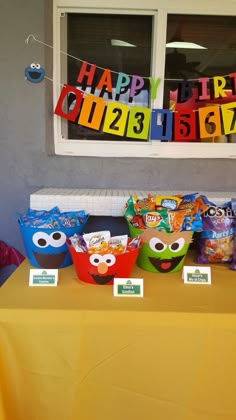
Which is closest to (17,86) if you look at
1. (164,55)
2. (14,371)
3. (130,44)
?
(130,44)

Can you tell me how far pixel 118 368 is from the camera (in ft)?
2.81

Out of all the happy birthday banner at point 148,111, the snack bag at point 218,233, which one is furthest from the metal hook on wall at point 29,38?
the snack bag at point 218,233

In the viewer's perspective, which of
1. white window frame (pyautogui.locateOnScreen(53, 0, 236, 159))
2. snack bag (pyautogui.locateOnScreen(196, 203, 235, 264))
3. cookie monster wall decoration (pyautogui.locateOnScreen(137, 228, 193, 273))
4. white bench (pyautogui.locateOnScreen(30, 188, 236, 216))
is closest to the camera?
cookie monster wall decoration (pyautogui.locateOnScreen(137, 228, 193, 273))

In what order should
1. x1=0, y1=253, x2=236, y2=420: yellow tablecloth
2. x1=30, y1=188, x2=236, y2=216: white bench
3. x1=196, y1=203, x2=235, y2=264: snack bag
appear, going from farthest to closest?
x1=30, y1=188, x2=236, y2=216: white bench, x1=196, y1=203, x2=235, y2=264: snack bag, x1=0, y1=253, x2=236, y2=420: yellow tablecloth

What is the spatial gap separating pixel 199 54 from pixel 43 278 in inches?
55.0

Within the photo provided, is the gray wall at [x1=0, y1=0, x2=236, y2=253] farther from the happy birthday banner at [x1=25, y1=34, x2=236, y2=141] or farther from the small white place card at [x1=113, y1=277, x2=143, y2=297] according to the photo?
the small white place card at [x1=113, y1=277, x2=143, y2=297]

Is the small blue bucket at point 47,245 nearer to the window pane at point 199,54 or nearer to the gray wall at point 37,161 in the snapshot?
the gray wall at point 37,161

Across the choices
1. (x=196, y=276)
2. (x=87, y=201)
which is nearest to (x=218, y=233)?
(x=196, y=276)

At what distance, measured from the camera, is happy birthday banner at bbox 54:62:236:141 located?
160cm

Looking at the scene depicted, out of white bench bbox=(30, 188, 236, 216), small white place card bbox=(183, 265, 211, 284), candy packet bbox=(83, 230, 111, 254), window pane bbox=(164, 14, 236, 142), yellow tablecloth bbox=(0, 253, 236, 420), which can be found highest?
window pane bbox=(164, 14, 236, 142)

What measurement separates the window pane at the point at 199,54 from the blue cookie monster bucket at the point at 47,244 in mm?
917

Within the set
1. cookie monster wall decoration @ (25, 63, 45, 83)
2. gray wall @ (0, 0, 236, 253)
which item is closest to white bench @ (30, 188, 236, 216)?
gray wall @ (0, 0, 236, 253)

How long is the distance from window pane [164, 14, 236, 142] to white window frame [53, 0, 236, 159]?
4 centimetres

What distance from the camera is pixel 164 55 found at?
1615mm
